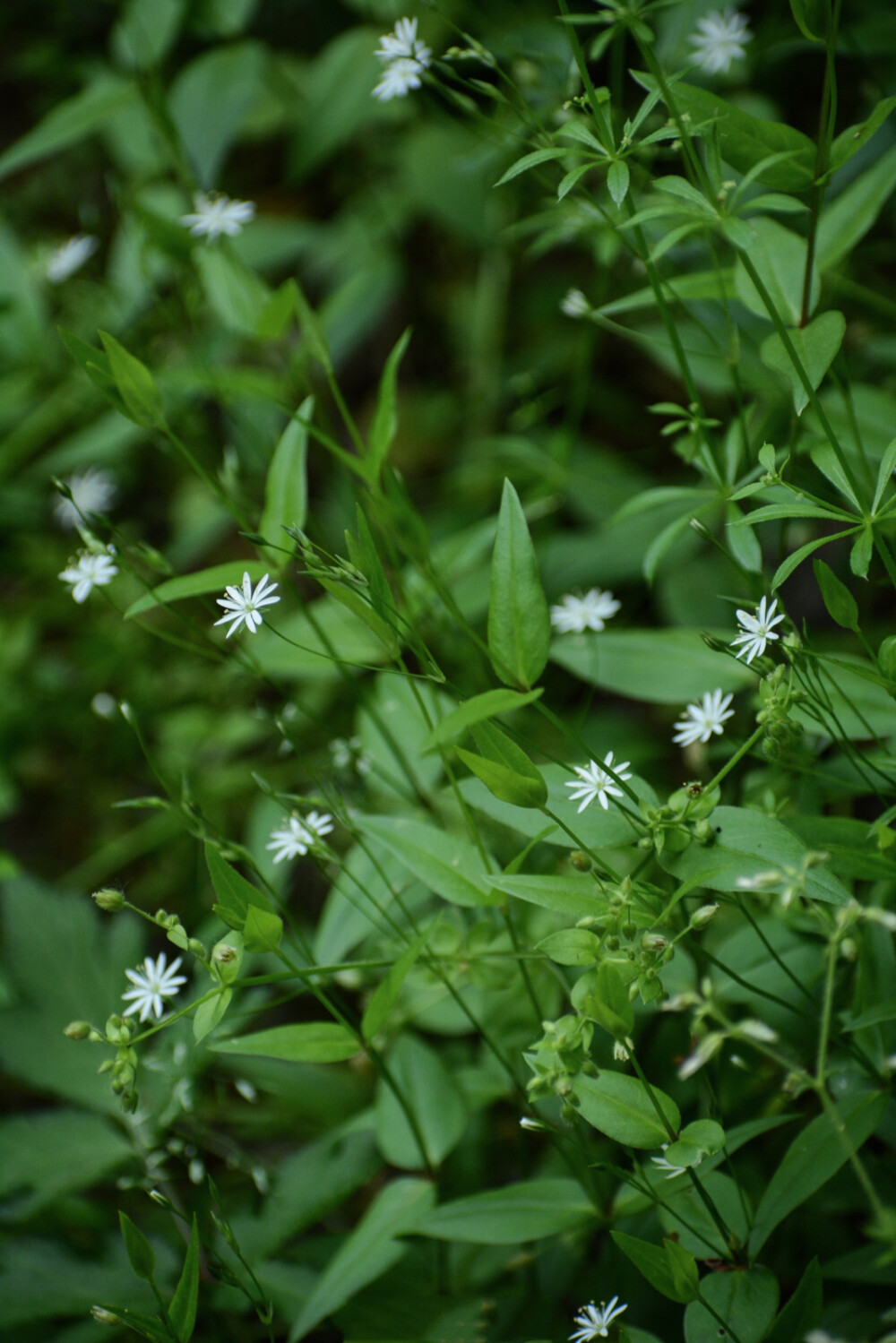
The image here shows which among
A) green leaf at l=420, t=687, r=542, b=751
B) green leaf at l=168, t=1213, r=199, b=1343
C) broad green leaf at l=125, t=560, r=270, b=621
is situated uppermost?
broad green leaf at l=125, t=560, r=270, b=621

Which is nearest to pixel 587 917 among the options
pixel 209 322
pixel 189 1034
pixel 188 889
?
pixel 189 1034

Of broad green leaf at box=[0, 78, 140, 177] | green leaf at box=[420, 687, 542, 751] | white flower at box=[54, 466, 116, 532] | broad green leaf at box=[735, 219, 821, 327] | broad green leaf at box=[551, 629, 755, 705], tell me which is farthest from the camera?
white flower at box=[54, 466, 116, 532]

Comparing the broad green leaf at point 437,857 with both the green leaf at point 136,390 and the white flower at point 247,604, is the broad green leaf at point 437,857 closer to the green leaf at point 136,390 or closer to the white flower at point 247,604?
the white flower at point 247,604

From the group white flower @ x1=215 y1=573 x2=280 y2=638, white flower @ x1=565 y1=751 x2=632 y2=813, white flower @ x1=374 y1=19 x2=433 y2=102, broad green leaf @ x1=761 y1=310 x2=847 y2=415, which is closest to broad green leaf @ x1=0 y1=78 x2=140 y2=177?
white flower @ x1=374 y1=19 x2=433 y2=102

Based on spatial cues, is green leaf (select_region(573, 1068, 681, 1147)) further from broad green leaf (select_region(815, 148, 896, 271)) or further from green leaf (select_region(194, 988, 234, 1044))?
broad green leaf (select_region(815, 148, 896, 271))

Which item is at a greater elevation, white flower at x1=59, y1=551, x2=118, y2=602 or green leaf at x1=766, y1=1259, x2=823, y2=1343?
white flower at x1=59, y1=551, x2=118, y2=602
